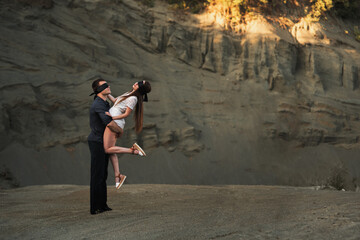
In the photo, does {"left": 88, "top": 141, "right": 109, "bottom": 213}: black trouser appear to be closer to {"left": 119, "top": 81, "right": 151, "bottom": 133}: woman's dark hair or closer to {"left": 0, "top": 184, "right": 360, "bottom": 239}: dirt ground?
{"left": 0, "top": 184, "right": 360, "bottom": 239}: dirt ground

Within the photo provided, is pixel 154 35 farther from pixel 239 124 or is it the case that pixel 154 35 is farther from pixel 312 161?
pixel 312 161

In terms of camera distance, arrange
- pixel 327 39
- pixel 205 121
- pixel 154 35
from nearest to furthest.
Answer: pixel 205 121, pixel 154 35, pixel 327 39

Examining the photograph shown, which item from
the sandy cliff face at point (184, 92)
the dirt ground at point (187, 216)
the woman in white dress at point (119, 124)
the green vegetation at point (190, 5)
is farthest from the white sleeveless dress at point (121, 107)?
the green vegetation at point (190, 5)

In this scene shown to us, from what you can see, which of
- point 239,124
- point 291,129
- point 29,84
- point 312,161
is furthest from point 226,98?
point 29,84

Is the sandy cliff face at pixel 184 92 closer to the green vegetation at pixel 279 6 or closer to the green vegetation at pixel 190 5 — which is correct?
the green vegetation at pixel 190 5

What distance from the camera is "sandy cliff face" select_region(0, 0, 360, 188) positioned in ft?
47.2

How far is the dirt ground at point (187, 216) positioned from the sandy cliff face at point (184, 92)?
594 cm

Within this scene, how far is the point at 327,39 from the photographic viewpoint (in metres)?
20.3

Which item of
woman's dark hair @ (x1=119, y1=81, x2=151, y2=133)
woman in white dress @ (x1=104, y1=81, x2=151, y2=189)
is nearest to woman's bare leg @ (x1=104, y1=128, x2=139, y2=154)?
woman in white dress @ (x1=104, y1=81, x2=151, y2=189)

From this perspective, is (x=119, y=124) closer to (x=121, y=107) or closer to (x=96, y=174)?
(x=121, y=107)

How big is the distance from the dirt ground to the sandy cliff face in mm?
5937

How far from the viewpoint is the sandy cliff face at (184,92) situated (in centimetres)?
1438

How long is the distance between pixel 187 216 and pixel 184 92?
11478mm

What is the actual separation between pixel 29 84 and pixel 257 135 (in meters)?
8.83
